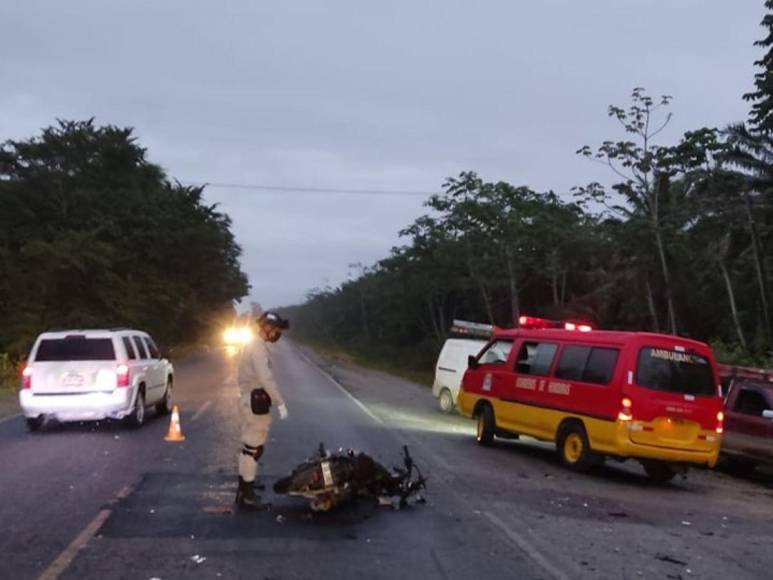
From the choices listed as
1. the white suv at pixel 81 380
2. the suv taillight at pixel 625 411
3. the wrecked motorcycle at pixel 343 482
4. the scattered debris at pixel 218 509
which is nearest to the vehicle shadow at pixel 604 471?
the suv taillight at pixel 625 411

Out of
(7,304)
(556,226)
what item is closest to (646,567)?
(556,226)

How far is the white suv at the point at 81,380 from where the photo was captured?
1512 cm

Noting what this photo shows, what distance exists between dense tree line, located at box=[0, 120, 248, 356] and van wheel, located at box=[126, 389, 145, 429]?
23.5 meters

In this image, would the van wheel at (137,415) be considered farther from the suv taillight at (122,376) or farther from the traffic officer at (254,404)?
the traffic officer at (254,404)

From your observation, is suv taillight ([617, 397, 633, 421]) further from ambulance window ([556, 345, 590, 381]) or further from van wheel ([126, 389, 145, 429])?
van wheel ([126, 389, 145, 429])

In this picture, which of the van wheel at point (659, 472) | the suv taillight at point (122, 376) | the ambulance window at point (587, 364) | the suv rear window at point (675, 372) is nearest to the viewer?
the suv rear window at point (675, 372)

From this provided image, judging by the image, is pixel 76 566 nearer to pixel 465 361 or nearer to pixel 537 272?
pixel 465 361

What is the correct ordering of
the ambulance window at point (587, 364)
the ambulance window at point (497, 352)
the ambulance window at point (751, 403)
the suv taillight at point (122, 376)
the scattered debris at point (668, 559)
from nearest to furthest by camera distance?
the scattered debris at point (668, 559)
the ambulance window at point (587, 364)
the ambulance window at point (751, 403)
the suv taillight at point (122, 376)
the ambulance window at point (497, 352)

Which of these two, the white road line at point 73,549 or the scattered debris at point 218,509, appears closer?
the white road line at point 73,549

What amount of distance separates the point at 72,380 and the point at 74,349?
0.69 m

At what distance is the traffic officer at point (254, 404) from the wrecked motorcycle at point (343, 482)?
12.5 inches

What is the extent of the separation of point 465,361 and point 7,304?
25.1 meters

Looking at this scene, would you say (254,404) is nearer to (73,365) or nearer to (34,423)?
(73,365)

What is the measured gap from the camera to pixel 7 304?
39531 millimetres
